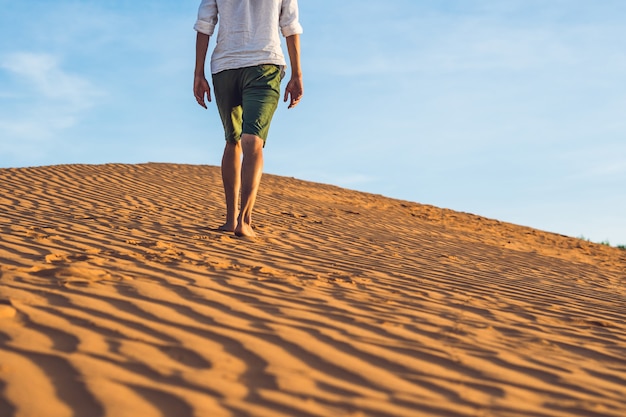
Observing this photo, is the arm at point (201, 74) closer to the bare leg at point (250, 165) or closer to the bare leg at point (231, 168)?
the bare leg at point (231, 168)

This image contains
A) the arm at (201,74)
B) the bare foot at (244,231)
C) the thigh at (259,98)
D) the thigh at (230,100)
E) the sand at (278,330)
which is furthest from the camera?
the bare foot at (244,231)

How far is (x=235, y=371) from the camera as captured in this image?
2260 millimetres

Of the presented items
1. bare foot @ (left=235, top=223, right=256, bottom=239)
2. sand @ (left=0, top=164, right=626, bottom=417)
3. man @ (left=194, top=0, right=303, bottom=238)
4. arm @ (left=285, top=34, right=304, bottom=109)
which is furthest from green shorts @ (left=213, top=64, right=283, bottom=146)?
sand @ (left=0, top=164, right=626, bottom=417)

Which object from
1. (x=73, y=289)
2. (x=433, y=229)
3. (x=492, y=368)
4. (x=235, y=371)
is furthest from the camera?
(x=433, y=229)

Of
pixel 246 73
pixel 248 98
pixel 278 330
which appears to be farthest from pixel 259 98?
pixel 278 330

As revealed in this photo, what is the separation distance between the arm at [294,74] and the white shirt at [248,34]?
127mm

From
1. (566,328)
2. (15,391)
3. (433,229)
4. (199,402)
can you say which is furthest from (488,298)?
(433,229)

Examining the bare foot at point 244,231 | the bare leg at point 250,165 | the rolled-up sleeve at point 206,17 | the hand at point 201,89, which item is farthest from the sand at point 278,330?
the rolled-up sleeve at point 206,17

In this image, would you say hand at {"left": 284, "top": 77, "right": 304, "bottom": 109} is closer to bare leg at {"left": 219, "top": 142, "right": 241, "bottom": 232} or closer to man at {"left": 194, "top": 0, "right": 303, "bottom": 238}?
man at {"left": 194, "top": 0, "right": 303, "bottom": 238}

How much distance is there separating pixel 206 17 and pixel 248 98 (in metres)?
0.79

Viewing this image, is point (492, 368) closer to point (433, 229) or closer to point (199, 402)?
point (199, 402)

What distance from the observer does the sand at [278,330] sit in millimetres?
2080

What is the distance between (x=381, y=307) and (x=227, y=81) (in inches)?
103

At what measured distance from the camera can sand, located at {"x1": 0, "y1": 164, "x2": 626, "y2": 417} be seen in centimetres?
208
